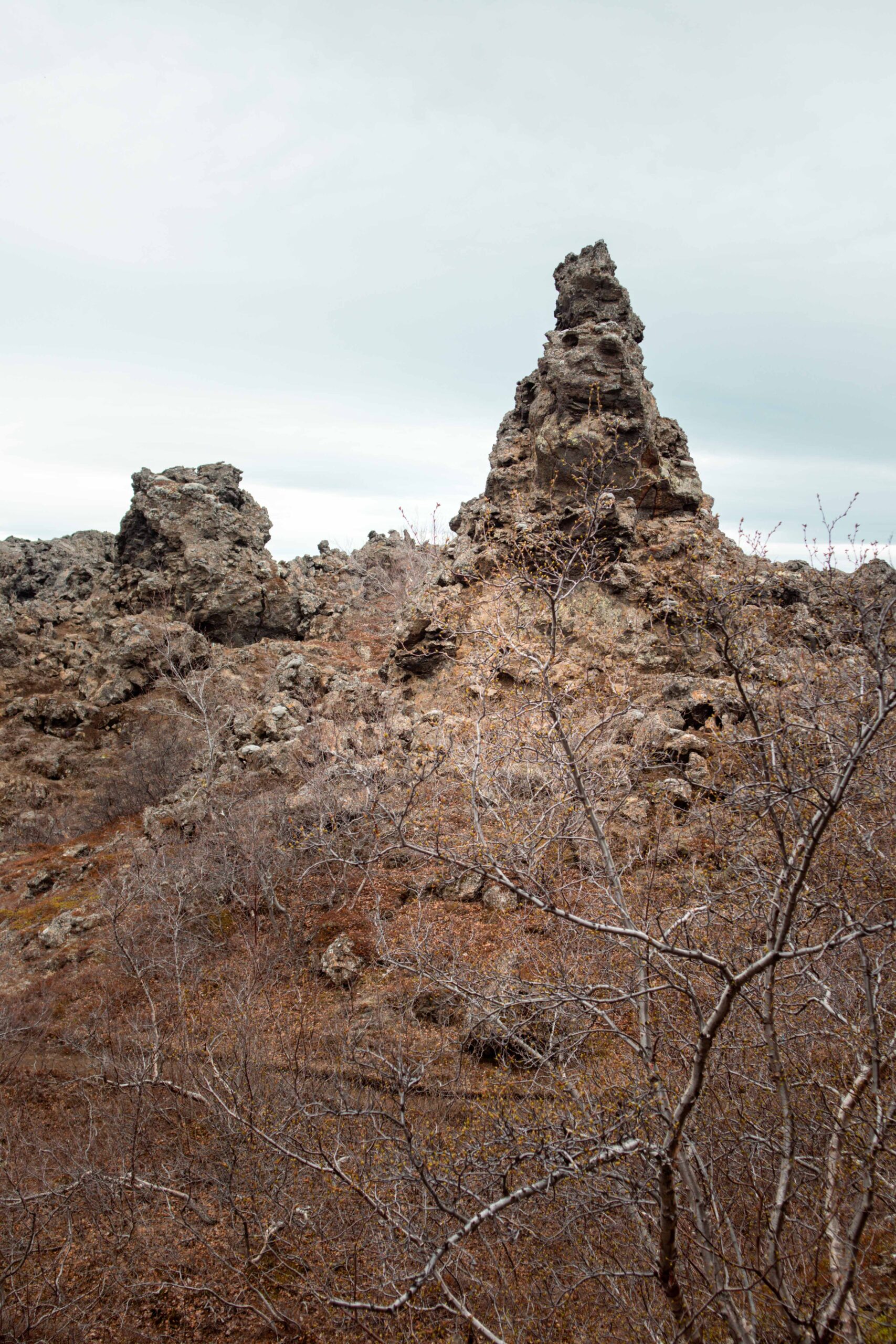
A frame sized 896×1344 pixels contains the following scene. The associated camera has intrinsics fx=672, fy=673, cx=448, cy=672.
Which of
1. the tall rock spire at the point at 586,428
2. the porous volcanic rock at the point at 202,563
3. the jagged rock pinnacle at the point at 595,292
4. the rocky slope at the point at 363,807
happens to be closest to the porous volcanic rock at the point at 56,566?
the rocky slope at the point at 363,807

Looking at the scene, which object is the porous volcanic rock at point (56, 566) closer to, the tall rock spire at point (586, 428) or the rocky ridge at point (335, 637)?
the rocky ridge at point (335, 637)

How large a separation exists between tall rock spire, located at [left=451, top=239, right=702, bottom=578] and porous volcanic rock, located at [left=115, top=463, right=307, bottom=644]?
15.5 metres

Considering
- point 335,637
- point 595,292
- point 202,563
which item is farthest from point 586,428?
point 202,563

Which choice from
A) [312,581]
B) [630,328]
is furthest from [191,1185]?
[312,581]

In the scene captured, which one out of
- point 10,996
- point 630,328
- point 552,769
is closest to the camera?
point 552,769

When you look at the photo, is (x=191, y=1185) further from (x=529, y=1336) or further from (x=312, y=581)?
(x=312, y=581)

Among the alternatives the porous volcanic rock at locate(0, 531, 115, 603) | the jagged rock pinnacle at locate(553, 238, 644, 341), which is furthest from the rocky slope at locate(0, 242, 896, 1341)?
the porous volcanic rock at locate(0, 531, 115, 603)

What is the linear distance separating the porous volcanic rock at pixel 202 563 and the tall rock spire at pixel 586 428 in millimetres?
15489

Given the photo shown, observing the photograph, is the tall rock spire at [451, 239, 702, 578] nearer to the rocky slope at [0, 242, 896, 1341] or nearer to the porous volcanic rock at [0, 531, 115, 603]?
the rocky slope at [0, 242, 896, 1341]

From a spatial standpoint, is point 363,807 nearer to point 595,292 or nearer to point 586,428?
point 586,428

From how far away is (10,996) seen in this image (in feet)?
44.1

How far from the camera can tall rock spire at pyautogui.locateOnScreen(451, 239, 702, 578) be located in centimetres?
1855

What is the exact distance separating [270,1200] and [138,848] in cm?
1197

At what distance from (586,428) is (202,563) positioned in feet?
69.1
